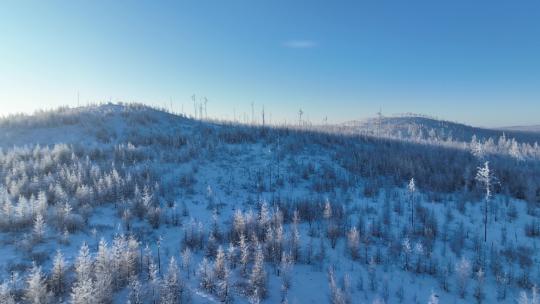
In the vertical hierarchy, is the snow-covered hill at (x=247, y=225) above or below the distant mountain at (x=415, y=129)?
below

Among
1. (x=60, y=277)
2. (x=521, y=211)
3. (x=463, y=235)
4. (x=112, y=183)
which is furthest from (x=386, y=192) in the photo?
(x=60, y=277)

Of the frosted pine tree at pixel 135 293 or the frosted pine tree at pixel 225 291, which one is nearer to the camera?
the frosted pine tree at pixel 135 293

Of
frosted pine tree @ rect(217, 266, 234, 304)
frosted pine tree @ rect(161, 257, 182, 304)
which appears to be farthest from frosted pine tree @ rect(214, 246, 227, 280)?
frosted pine tree @ rect(161, 257, 182, 304)

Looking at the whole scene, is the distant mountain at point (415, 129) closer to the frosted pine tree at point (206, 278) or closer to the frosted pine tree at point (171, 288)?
the frosted pine tree at point (206, 278)

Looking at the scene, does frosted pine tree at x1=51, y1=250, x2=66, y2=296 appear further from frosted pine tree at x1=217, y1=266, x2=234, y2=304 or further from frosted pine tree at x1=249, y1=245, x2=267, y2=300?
frosted pine tree at x1=249, y1=245, x2=267, y2=300

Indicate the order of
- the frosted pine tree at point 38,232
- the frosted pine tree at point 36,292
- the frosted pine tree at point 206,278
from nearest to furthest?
the frosted pine tree at point 36,292 → the frosted pine tree at point 206,278 → the frosted pine tree at point 38,232

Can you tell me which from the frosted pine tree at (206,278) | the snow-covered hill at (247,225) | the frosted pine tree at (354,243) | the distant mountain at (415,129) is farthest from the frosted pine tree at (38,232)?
the distant mountain at (415,129)

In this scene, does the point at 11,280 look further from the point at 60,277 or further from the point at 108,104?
the point at 108,104

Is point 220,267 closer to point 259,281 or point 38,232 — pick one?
point 259,281
